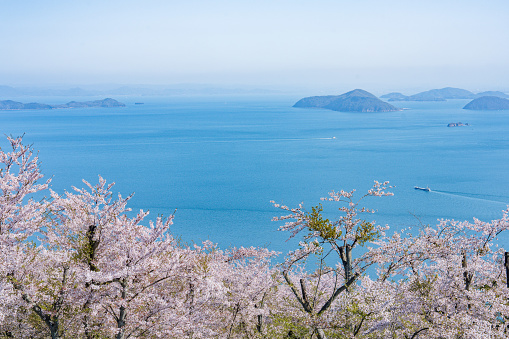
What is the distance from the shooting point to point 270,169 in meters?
62.2

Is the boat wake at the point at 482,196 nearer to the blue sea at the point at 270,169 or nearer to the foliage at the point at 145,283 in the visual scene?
the blue sea at the point at 270,169

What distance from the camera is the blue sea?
4084 centimetres

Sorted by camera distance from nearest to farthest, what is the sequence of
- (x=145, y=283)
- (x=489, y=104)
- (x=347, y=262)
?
(x=145, y=283) < (x=347, y=262) < (x=489, y=104)

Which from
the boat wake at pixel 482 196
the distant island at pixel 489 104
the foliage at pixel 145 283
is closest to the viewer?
the foliage at pixel 145 283

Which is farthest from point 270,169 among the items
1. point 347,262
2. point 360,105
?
point 360,105

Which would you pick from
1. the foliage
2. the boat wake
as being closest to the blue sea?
the boat wake

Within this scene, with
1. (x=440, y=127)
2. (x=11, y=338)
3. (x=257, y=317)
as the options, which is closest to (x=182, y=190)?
(x=257, y=317)

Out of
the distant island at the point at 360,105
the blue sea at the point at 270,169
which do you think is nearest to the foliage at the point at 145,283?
the blue sea at the point at 270,169

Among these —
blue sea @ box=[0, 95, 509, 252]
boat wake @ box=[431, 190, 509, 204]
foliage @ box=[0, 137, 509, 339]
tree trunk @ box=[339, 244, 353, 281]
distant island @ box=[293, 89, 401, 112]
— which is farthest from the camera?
distant island @ box=[293, 89, 401, 112]

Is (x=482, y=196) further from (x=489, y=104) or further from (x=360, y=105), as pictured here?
(x=489, y=104)

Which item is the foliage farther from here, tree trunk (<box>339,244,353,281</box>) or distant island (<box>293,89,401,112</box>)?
distant island (<box>293,89,401,112</box>)

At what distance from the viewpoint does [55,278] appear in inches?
260

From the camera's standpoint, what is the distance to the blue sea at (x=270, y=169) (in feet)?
134

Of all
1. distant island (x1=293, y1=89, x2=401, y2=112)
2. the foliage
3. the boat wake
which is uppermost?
distant island (x1=293, y1=89, x2=401, y2=112)
